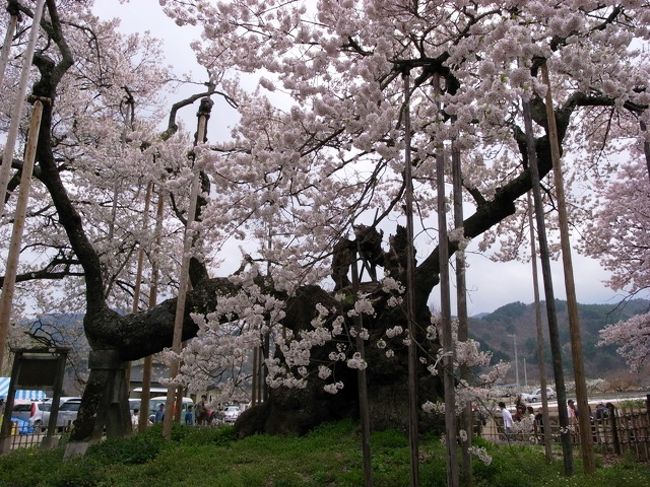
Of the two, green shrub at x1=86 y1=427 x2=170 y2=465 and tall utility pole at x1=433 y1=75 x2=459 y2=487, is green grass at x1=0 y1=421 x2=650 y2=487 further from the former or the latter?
tall utility pole at x1=433 y1=75 x2=459 y2=487

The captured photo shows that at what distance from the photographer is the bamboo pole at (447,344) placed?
4074 mm

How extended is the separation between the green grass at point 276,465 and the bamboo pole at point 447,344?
7.13 feet

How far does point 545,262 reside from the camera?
6641mm

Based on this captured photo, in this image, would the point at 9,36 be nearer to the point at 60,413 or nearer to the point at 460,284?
the point at 460,284

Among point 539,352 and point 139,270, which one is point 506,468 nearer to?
point 539,352

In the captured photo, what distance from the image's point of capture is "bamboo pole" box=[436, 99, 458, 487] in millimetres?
4074

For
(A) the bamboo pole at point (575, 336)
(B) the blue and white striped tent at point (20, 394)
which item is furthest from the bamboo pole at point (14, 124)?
(B) the blue and white striped tent at point (20, 394)

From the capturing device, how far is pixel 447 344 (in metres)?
4.25

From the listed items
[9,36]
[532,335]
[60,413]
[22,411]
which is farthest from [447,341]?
[532,335]

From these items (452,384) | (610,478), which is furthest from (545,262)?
(452,384)

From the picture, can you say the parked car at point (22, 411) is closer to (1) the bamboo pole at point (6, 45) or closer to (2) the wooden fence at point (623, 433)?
(1) the bamboo pole at point (6, 45)

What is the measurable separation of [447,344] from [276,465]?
3.87 m

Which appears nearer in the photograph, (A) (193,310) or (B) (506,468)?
(B) (506,468)

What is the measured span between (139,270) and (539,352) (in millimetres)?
8247
